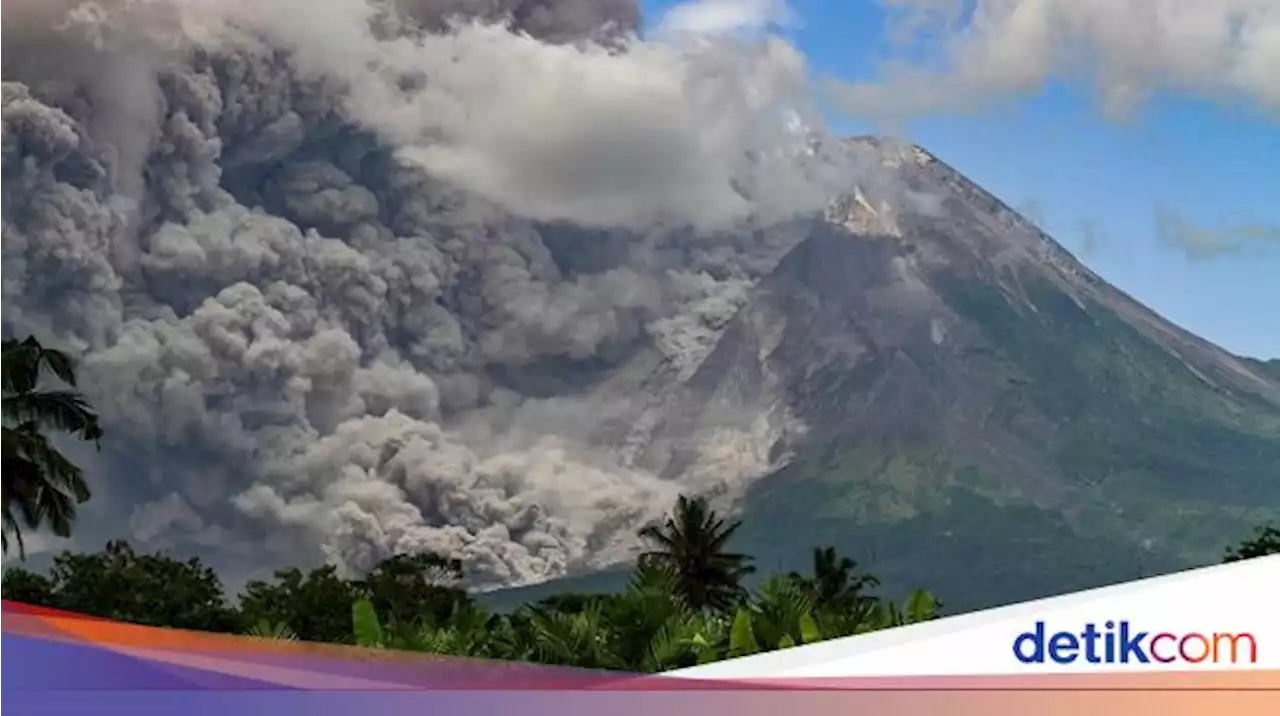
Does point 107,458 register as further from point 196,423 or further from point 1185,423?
point 1185,423

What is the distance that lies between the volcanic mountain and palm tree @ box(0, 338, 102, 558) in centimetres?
5359

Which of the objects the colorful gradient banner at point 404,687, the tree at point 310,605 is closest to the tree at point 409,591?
the tree at point 310,605

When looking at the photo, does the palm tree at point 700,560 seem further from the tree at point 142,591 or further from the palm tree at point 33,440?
the palm tree at point 33,440

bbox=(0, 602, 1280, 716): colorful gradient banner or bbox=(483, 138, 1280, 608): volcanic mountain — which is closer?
bbox=(0, 602, 1280, 716): colorful gradient banner

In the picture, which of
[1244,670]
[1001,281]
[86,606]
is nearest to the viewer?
[1244,670]

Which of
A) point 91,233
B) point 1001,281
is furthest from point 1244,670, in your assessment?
point 1001,281

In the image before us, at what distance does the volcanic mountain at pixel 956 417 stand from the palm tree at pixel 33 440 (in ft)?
176

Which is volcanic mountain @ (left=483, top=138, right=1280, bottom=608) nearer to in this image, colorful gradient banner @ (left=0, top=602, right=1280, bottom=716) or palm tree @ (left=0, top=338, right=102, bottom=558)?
palm tree @ (left=0, top=338, right=102, bottom=558)

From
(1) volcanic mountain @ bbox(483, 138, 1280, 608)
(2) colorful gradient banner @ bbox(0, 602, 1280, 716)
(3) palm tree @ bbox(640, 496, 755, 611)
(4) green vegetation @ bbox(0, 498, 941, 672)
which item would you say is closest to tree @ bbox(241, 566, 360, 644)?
(4) green vegetation @ bbox(0, 498, 941, 672)

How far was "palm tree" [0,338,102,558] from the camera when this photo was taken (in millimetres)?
18656

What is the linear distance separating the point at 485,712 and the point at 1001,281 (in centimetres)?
8191

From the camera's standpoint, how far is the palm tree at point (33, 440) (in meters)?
18.7

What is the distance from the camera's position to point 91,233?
53.0m

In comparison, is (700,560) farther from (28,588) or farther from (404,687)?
(404,687)
